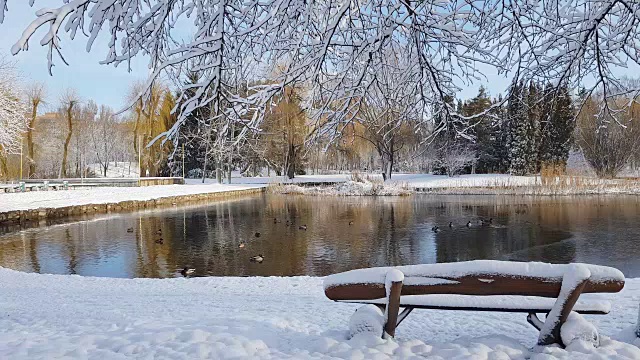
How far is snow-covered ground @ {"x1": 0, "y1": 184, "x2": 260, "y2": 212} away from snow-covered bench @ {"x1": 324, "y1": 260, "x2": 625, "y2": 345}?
1846 cm

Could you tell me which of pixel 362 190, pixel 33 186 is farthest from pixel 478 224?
pixel 33 186

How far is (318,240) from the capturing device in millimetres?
13203

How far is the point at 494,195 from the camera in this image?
2764 centimetres

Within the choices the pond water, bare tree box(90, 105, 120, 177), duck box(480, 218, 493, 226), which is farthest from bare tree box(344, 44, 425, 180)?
bare tree box(90, 105, 120, 177)

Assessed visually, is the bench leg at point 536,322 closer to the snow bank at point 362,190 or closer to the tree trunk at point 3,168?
the snow bank at point 362,190

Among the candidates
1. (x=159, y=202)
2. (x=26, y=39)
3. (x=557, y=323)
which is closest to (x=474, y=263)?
(x=557, y=323)

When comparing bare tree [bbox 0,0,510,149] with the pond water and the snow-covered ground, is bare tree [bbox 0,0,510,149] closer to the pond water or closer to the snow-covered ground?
the pond water

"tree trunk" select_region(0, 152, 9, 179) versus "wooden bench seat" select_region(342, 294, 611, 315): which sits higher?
"tree trunk" select_region(0, 152, 9, 179)

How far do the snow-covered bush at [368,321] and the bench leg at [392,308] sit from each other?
5cm

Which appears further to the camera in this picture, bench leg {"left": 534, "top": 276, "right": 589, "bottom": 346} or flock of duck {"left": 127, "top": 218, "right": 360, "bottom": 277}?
flock of duck {"left": 127, "top": 218, "right": 360, "bottom": 277}

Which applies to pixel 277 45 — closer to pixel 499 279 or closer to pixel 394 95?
pixel 394 95

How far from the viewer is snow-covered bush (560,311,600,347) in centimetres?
301

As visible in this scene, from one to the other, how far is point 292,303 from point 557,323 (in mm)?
3593

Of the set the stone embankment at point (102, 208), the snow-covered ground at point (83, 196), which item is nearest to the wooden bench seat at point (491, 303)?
the stone embankment at point (102, 208)
